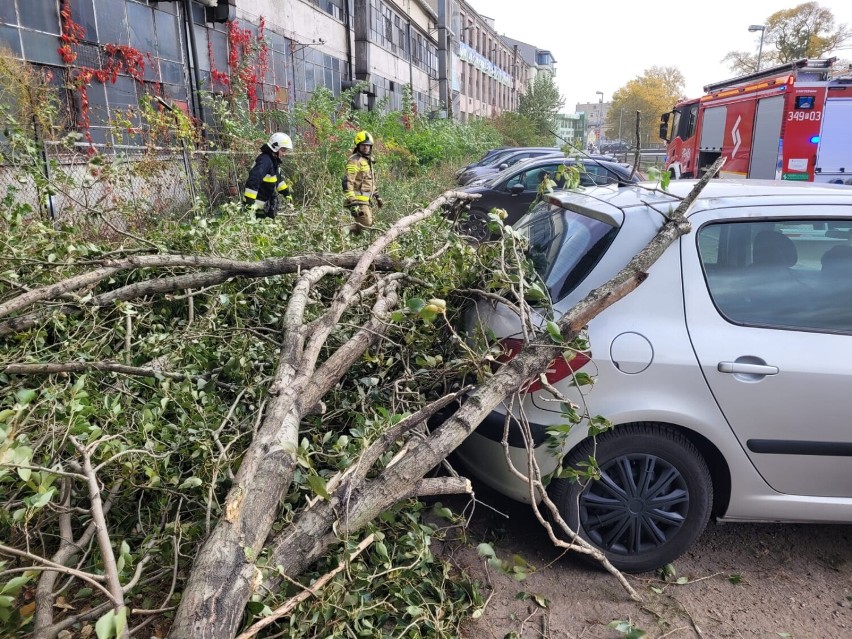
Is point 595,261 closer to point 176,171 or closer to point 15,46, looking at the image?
point 176,171

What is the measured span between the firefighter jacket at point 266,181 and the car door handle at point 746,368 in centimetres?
671

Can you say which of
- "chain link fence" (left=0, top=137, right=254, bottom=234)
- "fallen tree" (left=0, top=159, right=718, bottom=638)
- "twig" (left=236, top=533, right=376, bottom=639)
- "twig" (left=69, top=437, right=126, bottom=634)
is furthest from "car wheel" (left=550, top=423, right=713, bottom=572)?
"chain link fence" (left=0, top=137, right=254, bottom=234)

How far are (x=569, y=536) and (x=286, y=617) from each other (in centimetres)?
126

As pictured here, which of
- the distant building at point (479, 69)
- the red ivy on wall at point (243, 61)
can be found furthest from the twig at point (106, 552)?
the distant building at point (479, 69)

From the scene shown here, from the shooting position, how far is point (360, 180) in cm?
956

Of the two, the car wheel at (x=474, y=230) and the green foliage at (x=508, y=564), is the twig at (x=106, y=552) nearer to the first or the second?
the green foliage at (x=508, y=564)

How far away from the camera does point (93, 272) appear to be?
138 inches

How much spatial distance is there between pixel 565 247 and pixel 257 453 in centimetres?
181

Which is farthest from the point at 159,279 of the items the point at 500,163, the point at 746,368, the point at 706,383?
the point at 500,163

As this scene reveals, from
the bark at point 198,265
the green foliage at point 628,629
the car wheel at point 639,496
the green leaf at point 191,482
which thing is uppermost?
the bark at point 198,265

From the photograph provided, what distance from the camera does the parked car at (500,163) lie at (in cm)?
1669

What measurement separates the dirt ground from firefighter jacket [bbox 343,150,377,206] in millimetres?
6481

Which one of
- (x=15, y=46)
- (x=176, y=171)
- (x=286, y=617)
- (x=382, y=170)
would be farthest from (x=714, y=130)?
(x=286, y=617)

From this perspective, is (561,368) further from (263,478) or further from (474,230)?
(474,230)
